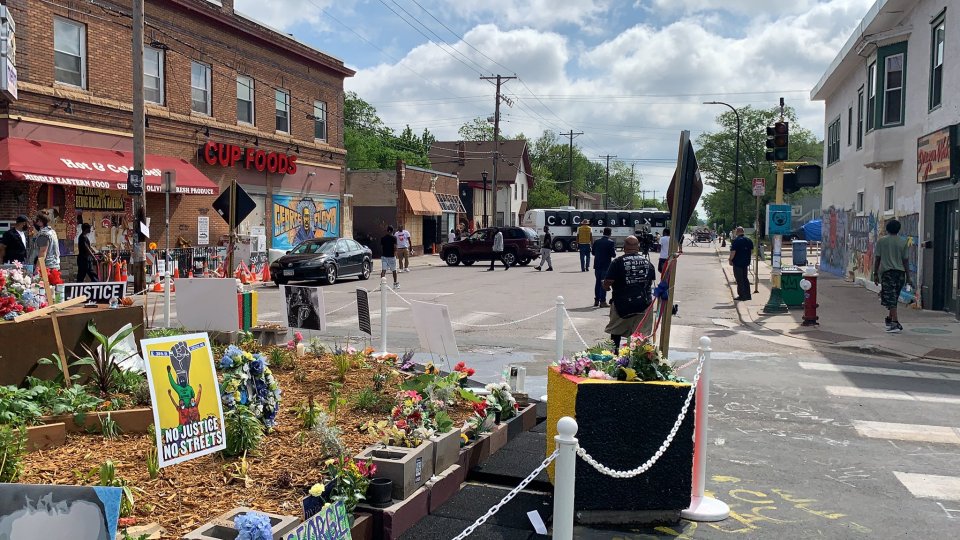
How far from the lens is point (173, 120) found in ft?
80.5

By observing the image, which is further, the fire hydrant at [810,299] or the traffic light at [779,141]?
the traffic light at [779,141]

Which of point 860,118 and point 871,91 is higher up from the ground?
point 871,91

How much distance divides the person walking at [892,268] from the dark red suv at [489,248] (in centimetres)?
2091

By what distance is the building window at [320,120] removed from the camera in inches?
1305

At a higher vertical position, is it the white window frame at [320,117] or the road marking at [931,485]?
the white window frame at [320,117]

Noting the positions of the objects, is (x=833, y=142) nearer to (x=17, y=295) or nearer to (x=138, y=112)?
(x=138, y=112)

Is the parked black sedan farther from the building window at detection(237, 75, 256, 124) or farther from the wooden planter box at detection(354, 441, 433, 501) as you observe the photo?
the wooden planter box at detection(354, 441, 433, 501)

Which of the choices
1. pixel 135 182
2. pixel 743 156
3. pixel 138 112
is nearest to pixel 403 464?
pixel 135 182

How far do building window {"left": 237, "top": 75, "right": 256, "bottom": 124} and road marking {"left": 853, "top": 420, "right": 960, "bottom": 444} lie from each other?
24872 millimetres

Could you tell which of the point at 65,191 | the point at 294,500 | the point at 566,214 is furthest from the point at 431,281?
the point at 566,214

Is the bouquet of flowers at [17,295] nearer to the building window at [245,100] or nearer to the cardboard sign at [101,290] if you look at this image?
the cardboard sign at [101,290]

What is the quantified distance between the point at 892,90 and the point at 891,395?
547 inches

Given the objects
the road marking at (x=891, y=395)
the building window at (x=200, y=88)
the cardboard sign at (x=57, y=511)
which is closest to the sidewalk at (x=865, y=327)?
the road marking at (x=891, y=395)

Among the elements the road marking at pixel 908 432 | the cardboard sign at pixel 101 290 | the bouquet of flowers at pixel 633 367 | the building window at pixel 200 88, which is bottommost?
the road marking at pixel 908 432
